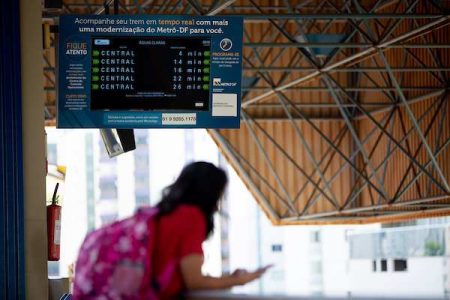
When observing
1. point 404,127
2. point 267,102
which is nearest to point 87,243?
point 404,127

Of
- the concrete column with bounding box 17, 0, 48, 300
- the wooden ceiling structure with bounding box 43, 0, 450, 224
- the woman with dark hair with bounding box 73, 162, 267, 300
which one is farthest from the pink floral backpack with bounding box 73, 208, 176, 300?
the wooden ceiling structure with bounding box 43, 0, 450, 224

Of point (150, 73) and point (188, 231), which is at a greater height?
point (150, 73)

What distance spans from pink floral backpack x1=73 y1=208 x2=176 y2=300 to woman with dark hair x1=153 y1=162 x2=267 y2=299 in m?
0.03

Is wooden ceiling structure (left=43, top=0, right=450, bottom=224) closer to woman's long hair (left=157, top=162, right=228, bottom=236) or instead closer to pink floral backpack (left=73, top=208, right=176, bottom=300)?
woman's long hair (left=157, top=162, right=228, bottom=236)

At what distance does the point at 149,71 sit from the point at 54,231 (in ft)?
11.5

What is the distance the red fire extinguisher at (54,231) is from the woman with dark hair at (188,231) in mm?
6492

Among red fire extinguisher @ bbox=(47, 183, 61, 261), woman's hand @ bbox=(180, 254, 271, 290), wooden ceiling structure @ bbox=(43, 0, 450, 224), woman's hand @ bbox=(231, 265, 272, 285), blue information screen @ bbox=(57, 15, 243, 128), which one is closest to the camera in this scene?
woman's hand @ bbox=(180, 254, 271, 290)

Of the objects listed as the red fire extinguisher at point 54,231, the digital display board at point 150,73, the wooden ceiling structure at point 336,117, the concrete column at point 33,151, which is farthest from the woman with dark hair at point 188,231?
the wooden ceiling structure at point 336,117

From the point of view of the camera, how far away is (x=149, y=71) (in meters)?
14.9

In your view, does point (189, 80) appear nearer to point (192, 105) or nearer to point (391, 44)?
point (192, 105)

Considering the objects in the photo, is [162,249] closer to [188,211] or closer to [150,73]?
[188,211]

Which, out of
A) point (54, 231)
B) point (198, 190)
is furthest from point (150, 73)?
point (198, 190)

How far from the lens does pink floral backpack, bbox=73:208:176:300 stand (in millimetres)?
5375

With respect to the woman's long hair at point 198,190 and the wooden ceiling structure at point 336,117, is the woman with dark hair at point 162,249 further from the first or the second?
the wooden ceiling structure at point 336,117
